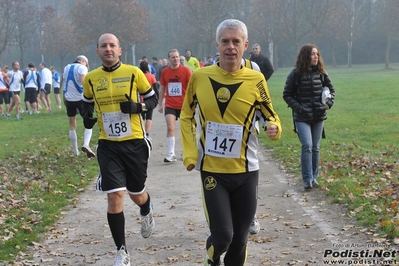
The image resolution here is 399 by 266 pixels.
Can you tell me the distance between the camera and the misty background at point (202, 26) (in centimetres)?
5884

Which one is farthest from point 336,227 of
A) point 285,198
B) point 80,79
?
point 80,79

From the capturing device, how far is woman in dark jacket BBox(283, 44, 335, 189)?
917 cm

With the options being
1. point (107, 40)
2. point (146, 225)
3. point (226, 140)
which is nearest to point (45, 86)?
point (146, 225)

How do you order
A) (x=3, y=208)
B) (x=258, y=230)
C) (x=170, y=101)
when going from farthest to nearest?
(x=170, y=101)
(x=3, y=208)
(x=258, y=230)

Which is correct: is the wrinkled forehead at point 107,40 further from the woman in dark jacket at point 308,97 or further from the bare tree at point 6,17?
the bare tree at point 6,17

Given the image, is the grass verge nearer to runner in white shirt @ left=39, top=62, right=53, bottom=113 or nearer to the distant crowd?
the distant crowd

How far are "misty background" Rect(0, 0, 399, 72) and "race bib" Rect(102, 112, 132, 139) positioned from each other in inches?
1926

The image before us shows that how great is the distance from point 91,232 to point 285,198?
2.90 meters

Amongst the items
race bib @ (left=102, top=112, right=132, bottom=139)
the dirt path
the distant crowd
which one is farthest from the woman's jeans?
the distant crowd

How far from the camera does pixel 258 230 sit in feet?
23.3

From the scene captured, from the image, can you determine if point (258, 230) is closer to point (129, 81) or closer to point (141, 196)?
point (141, 196)

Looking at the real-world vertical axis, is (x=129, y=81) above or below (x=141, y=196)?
above

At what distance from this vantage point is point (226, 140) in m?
4.99

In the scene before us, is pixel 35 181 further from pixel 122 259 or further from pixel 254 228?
pixel 122 259
